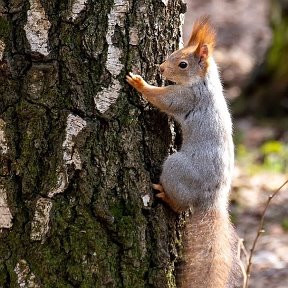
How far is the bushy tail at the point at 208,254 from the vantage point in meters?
2.62

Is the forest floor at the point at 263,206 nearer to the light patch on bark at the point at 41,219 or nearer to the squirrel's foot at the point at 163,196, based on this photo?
the squirrel's foot at the point at 163,196

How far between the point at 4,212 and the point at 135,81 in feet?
2.06

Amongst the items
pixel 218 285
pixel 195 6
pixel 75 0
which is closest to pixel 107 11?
pixel 75 0

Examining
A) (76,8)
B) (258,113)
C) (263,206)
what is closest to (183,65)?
(76,8)

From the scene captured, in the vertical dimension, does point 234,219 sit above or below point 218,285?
above

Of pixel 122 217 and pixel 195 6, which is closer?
pixel 122 217

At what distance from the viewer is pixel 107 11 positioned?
2.48m

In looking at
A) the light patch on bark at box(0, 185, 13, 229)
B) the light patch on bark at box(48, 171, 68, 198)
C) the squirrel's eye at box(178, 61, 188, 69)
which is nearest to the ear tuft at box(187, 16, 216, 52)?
the squirrel's eye at box(178, 61, 188, 69)

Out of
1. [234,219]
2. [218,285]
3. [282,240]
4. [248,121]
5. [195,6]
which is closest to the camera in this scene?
[218,285]

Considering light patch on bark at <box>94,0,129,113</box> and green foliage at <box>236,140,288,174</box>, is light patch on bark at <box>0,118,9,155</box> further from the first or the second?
green foliage at <box>236,140,288,174</box>

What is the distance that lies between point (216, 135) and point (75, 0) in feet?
2.47

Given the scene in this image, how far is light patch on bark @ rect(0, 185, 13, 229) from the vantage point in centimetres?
247

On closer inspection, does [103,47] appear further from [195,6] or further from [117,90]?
Answer: [195,6]

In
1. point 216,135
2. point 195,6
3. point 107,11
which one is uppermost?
point 195,6
